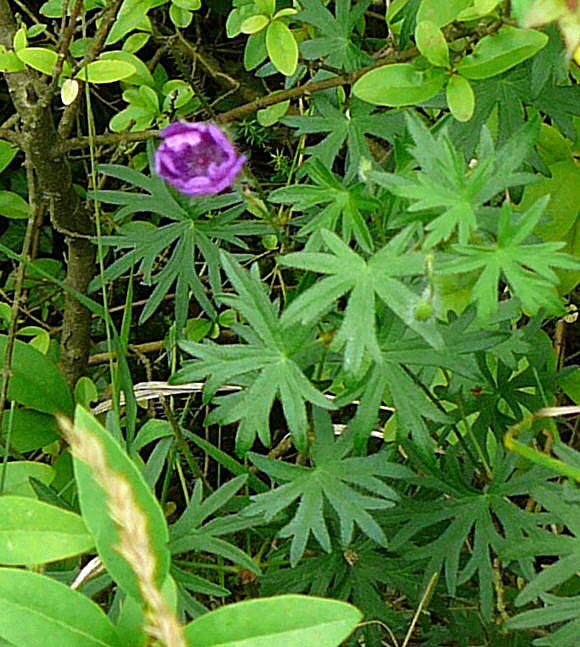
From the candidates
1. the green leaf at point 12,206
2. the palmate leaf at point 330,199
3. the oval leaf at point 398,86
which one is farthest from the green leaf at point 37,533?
the green leaf at point 12,206

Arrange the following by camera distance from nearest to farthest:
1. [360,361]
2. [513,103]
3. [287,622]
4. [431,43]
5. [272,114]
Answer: [287,622]
[360,361]
[431,43]
[513,103]
[272,114]

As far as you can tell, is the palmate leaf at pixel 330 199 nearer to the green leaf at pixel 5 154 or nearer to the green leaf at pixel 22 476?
the green leaf at pixel 22 476

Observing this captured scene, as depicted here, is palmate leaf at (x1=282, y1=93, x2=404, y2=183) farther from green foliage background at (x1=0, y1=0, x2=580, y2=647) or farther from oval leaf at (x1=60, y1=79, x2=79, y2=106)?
oval leaf at (x1=60, y1=79, x2=79, y2=106)

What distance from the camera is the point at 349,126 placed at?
1.09 metres

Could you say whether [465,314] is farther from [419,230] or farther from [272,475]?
[272,475]

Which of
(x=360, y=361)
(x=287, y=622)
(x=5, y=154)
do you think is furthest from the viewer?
(x=5, y=154)

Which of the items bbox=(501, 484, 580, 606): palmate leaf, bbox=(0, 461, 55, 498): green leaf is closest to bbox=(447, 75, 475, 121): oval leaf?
bbox=(501, 484, 580, 606): palmate leaf

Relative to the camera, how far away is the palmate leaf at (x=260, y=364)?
845mm

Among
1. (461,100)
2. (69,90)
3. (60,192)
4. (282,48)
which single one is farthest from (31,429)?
(461,100)

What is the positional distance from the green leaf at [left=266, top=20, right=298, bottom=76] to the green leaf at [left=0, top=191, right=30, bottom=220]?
1.84ft

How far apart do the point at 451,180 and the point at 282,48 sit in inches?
13.2

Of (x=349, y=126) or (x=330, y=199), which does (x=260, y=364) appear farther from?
(x=349, y=126)

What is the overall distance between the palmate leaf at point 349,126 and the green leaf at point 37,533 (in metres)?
0.54

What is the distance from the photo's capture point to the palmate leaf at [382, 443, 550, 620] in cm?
92
